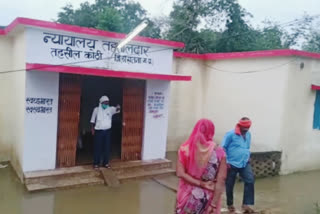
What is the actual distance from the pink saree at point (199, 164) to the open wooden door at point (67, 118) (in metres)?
4.10

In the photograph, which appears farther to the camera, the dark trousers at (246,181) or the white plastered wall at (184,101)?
the white plastered wall at (184,101)

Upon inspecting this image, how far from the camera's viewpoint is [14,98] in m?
7.64

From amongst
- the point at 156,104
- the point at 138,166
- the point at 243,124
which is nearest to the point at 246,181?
the point at 243,124

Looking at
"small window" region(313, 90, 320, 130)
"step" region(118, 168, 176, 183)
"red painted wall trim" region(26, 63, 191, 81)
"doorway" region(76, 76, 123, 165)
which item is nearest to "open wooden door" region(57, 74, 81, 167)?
"red painted wall trim" region(26, 63, 191, 81)

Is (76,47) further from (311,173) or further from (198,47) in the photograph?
(198,47)

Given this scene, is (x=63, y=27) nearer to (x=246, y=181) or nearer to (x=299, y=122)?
(x=246, y=181)

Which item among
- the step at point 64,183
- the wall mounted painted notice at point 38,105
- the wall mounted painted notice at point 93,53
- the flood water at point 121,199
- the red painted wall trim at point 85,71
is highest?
the wall mounted painted notice at point 93,53

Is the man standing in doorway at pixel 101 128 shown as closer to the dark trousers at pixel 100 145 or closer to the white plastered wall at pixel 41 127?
the dark trousers at pixel 100 145

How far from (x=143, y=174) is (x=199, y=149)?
4.23m

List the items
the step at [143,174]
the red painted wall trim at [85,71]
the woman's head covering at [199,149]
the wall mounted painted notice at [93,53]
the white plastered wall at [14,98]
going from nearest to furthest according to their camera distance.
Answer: the woman's head covering at [199,149]
the red painted wall trim at [85,71]
the wall mounted painted notice at [93,53]
the white plastered wall at [14,98]
the step at [143,174]

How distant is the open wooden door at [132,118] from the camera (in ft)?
25.6

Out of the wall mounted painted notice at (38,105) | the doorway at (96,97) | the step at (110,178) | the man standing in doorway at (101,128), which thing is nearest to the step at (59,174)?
the step at (110,178)

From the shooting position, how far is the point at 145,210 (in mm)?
5785

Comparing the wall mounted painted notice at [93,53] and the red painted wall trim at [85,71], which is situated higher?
the wall mounted painted notice at [93,53]
